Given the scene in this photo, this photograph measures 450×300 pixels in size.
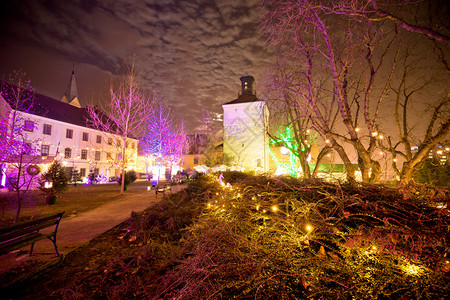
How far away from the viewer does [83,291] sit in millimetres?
2885

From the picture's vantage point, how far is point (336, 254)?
202 centimetres

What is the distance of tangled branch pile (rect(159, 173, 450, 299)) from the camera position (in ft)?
5.37

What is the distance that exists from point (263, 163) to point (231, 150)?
20.3 ft

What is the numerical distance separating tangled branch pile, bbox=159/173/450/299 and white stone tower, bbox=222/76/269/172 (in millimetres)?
30221

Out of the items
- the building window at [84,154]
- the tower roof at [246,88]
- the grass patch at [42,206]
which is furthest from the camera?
the tower roof at [246,88]

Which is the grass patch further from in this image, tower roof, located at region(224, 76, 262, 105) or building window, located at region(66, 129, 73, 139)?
tower roof, located at region(224, 76, 262, 105)

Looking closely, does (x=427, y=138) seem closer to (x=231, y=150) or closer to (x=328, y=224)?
(x=328, y=224)

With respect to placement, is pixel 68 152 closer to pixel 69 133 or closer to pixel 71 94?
pixel 69 133

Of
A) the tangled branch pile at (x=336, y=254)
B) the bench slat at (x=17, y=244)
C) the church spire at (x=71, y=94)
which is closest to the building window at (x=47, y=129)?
the church spire at (x=71, y=94)

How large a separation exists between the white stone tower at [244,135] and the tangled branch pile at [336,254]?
3022 cm

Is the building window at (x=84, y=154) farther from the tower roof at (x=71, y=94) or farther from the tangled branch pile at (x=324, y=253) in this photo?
the tangled branch pile at (x=324, y=253)

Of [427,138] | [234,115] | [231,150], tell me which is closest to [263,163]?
[231,150]

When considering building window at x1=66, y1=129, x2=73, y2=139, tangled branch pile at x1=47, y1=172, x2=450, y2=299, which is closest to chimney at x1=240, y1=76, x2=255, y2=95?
building window at x1=66, y1=129, x2=73, y2=139

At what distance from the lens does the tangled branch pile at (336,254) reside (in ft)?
5.37
